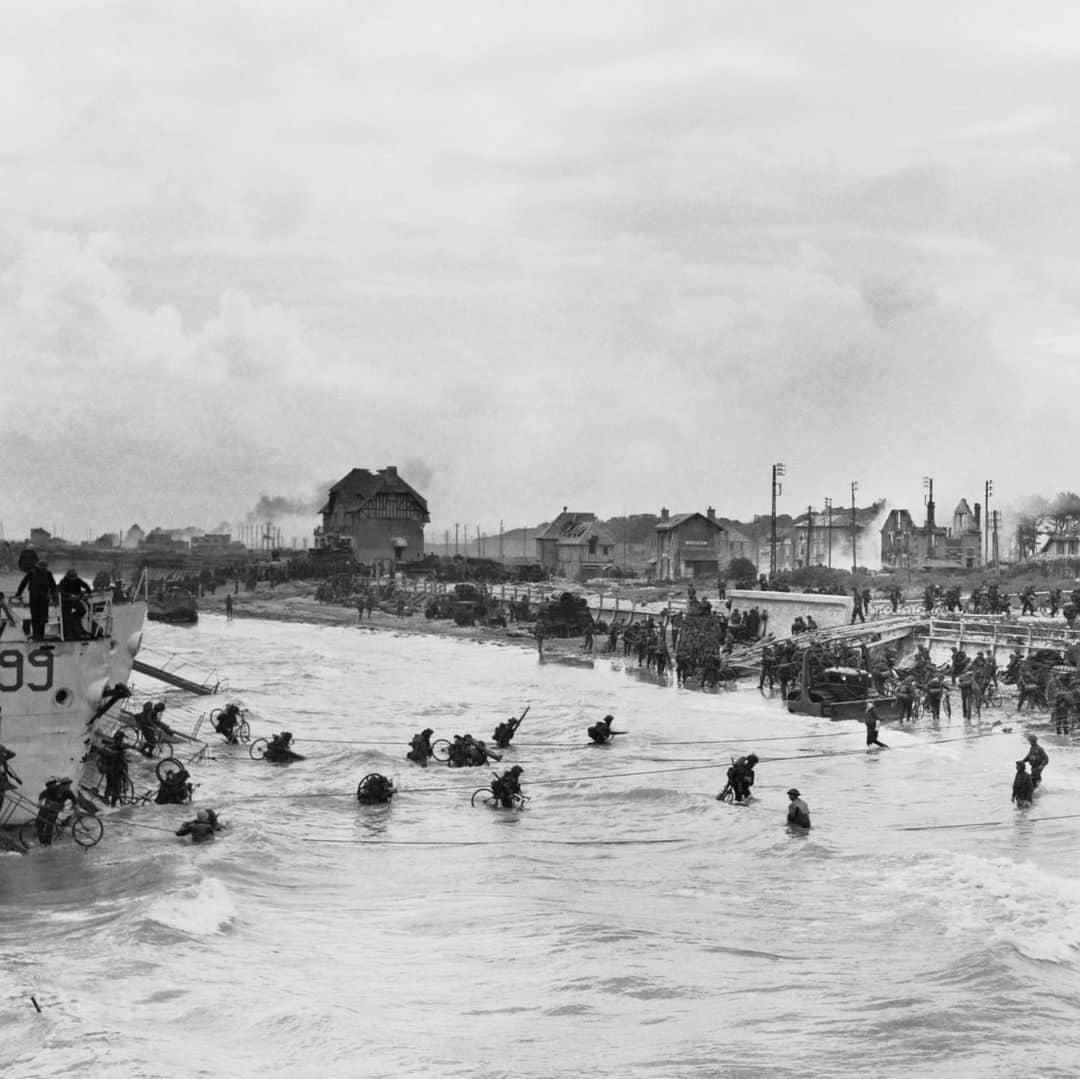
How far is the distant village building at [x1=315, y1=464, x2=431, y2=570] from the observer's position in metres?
134

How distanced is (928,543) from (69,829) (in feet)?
369

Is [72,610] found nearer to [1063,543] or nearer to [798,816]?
[798,816]

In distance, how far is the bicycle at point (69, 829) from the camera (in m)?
24.3

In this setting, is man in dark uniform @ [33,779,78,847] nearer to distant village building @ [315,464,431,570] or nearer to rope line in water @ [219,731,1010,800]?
rope line in water @ [219,731,1010,800]

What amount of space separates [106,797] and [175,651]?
155 feet

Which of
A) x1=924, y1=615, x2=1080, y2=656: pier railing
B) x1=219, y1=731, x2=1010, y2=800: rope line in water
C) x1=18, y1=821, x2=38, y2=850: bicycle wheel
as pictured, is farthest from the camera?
x1=924, y1=615, x2=1080, y2=656: pier railing

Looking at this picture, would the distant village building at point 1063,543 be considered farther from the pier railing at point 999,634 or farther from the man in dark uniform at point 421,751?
the man in dark uniform at point 421,751

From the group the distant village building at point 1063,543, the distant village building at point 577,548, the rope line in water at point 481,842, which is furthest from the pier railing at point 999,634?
the distant village building at point 577,548

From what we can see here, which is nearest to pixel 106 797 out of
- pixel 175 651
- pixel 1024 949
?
pixel 1024 949

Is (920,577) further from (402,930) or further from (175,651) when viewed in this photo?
(402,930)

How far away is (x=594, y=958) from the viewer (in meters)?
18.3

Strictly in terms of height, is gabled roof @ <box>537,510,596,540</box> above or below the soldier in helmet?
above

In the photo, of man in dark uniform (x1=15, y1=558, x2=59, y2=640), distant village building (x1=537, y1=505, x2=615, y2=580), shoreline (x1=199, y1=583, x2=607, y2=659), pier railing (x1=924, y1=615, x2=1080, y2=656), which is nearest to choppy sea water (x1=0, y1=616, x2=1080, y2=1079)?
man in dark uniform (x1=15, y1=558, x2=59, y2=640)

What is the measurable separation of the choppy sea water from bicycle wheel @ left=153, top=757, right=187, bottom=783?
62 cm
